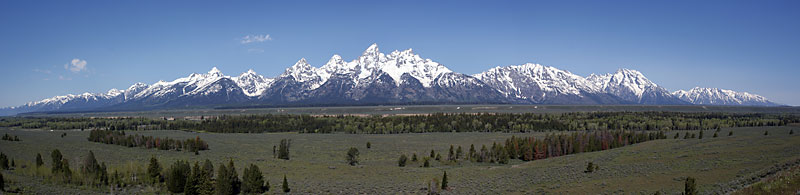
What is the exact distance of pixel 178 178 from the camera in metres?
43.3

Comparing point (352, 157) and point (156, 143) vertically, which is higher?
point (156, 143)

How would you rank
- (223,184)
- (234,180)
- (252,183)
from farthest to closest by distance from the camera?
(234,180) → (252,183) → (223,184)

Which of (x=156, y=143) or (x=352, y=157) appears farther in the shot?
(x=156, y=143)

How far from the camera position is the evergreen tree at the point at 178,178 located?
4297 cm

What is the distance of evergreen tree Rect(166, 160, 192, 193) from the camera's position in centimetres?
4297

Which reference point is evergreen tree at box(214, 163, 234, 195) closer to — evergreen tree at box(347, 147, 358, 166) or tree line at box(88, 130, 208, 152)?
evergreen tree at box(347, 147, 358, 166)

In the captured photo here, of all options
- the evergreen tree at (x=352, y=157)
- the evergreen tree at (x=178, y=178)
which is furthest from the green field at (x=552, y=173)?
the evergreen tree at (x=178, y=178)

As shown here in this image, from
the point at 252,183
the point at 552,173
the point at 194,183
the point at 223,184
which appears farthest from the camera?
the point at 552,173

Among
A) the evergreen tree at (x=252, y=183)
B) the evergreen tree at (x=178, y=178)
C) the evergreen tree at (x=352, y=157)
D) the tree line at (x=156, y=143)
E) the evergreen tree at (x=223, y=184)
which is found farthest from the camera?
the tree line at (x=156, y=143)

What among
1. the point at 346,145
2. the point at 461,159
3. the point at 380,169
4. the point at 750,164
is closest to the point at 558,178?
the point at 750,164

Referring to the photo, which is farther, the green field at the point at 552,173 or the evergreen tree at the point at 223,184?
the evergreen tree at the point at 223,184

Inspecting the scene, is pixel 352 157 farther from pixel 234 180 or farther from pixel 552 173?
pixel 552 173

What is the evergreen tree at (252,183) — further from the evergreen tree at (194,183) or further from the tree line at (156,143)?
the tree line at (156,143)

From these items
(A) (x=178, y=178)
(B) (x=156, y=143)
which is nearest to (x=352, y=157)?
(A) (x=178, y=178)
